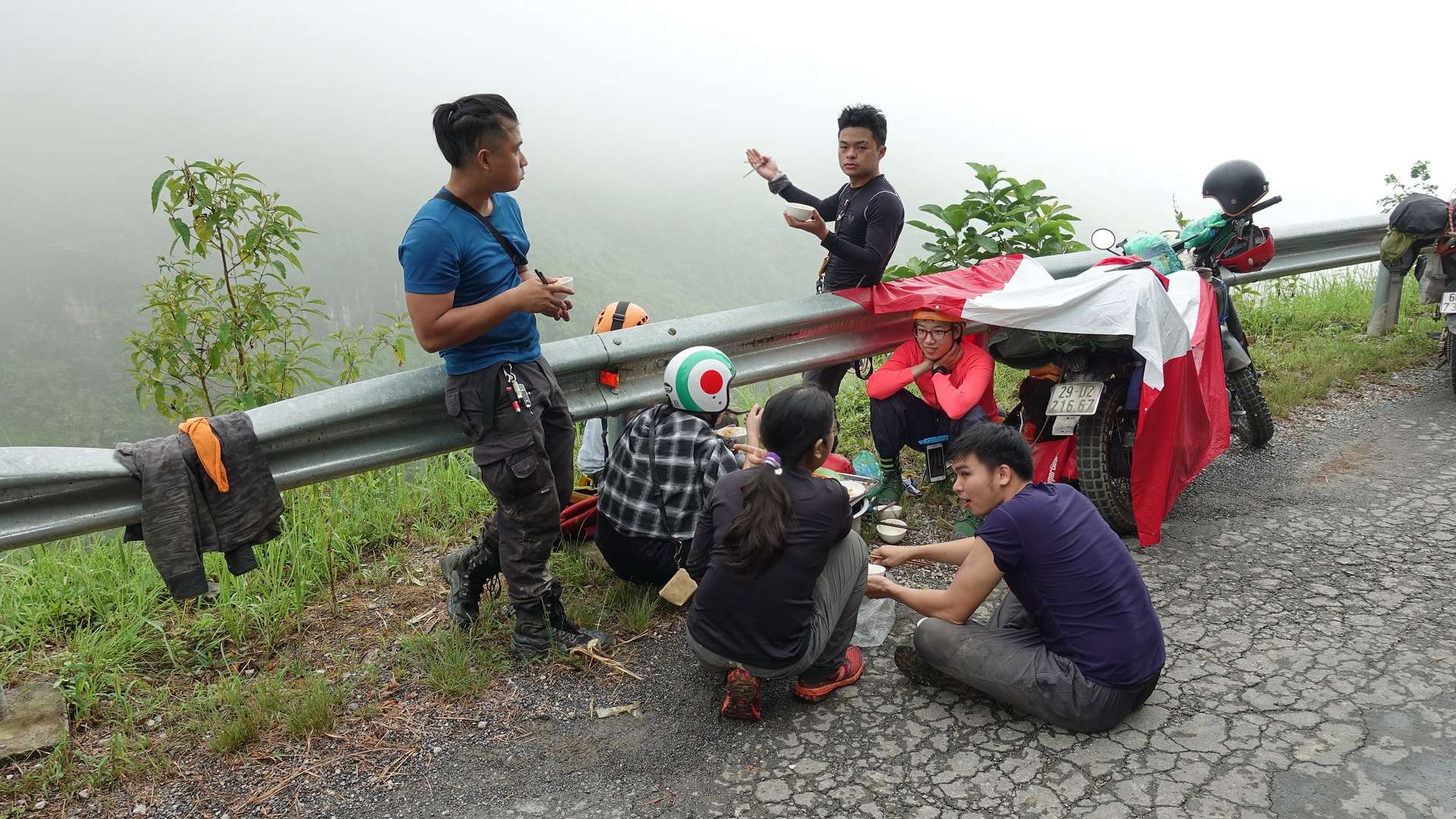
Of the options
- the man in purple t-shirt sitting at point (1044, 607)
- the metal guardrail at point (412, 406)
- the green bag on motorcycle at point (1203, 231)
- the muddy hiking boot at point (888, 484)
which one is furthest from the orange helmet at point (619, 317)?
the green bag on motorcycle at point (1203, 231)

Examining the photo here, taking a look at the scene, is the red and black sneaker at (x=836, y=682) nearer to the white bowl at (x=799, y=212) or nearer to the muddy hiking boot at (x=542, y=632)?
the muddy hiking boot at (x=542, y=632)

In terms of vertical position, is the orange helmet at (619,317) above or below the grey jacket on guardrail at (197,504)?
above

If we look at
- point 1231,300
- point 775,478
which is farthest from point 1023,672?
point 1231,300

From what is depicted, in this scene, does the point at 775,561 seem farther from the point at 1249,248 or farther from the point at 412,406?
the point at 1249,248

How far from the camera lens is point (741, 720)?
313cm

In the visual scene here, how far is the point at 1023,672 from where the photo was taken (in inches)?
119

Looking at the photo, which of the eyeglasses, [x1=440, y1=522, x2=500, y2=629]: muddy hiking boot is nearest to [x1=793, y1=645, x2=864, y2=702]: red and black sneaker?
[x1=440, y1=522, x2=500, y2=629]: muddy hiking boot

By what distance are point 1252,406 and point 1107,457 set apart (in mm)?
1296

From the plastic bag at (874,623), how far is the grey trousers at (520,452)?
111cm

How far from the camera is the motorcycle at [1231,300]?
5.21 meters

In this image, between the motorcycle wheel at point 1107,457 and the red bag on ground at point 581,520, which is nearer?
the red bag on ground at point 581,520

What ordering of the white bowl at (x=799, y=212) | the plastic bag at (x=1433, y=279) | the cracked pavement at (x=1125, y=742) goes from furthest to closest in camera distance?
the plastic bag at (x=1433, y=279) → the white bowl at (x=799, y=212) → the cracked pavement at (x=1125, y=742)

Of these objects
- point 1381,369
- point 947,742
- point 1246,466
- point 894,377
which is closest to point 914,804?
point 947,742

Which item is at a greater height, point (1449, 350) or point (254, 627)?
point (254, 627)
